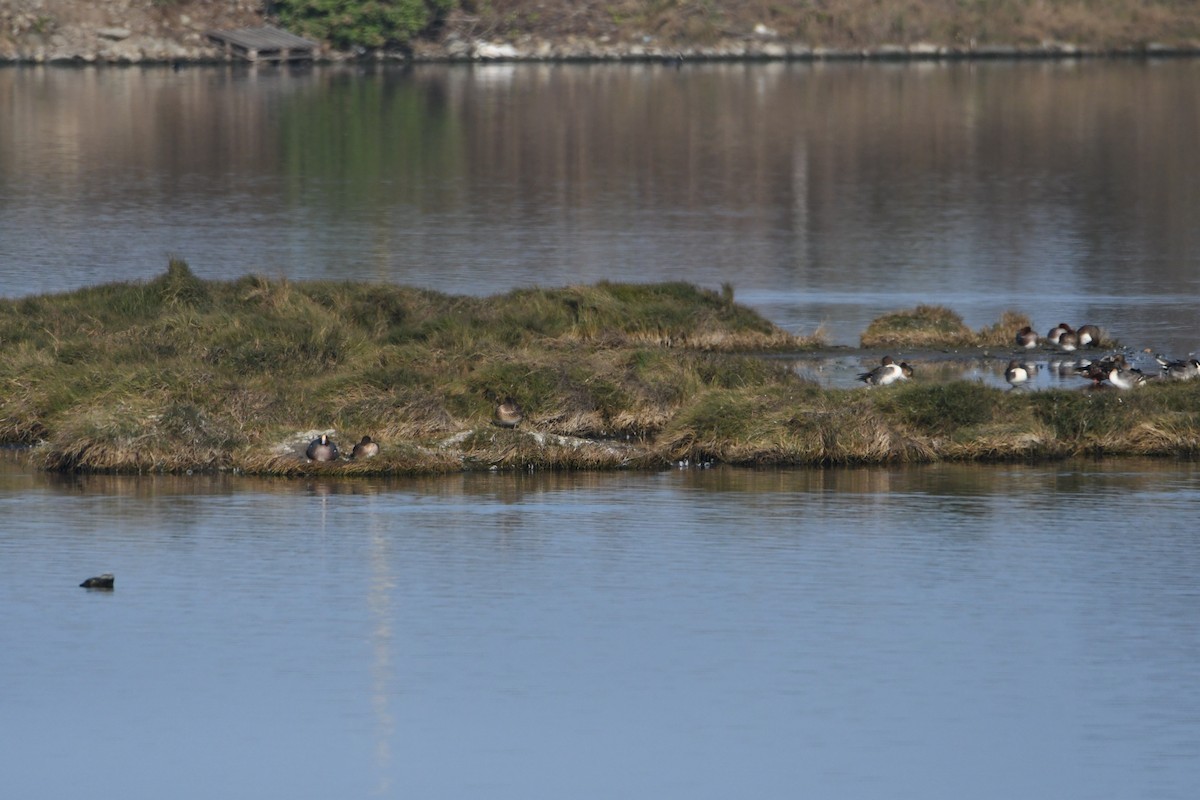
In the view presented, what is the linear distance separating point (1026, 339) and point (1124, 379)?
20.2 ft

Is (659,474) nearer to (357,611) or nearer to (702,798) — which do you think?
(357,611)

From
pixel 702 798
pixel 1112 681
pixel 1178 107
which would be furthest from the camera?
pixel 1178 107

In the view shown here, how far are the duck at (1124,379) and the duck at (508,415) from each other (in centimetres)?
819

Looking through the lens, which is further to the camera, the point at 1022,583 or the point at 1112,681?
the point at 1022,583

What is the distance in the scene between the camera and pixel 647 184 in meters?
77.2

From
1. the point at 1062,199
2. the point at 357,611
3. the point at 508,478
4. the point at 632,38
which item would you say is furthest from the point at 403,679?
the point at 632,38

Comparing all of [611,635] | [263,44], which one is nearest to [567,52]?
[263,44]

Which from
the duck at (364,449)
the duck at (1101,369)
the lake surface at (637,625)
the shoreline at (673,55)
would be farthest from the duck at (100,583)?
the shoreline at (673,55)

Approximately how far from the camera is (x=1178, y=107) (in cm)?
10869

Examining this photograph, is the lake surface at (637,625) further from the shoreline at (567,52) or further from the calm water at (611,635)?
the shoreline at (567,52)

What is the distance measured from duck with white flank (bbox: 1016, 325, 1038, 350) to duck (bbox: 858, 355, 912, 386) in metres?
5.12

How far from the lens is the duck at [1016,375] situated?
1293 inches

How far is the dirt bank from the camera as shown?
140000 mm

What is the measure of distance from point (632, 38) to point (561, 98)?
26.9 m
